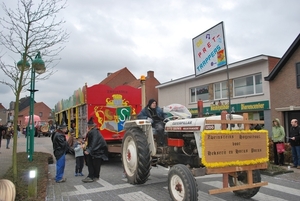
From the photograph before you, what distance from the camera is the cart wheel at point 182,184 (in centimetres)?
443

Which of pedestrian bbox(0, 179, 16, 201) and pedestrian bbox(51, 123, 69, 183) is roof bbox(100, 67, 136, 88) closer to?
pedestrian bbox(51, 123, 69, 183)

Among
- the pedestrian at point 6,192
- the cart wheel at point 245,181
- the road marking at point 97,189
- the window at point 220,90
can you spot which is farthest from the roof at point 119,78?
the pedestrian at point 6,192

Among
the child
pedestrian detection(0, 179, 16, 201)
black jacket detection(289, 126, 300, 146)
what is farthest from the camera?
black jacket detection(289, 126, 300, 146)

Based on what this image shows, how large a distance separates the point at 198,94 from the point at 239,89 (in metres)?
4.45

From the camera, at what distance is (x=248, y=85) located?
1873 centimetres

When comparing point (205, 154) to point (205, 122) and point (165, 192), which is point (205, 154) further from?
point (165, 192)

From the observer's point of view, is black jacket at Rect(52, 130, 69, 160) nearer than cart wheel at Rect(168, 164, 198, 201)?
No

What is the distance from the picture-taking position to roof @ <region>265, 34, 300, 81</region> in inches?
603

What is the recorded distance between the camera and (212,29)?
5371mm

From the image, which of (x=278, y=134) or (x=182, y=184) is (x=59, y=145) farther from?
(x=278, y=134)

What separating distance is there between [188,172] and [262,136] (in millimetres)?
1623

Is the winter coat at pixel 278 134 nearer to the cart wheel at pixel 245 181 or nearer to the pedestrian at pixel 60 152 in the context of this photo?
the cart wheel at pixel 245 181

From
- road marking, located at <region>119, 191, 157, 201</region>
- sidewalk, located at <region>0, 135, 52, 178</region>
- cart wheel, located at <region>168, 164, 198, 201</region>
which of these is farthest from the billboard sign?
sidewalk, located at <region>0, 135, 52, 178</region>

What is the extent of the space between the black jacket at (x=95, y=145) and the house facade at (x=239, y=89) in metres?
9.76
